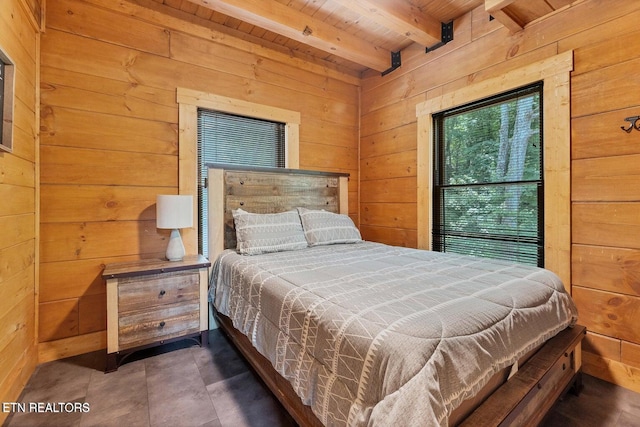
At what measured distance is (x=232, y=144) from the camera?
112 inches

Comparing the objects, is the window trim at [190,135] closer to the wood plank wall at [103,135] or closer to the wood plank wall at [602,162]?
the wood plank wall at [103,135]

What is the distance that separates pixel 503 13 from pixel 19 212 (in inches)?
133

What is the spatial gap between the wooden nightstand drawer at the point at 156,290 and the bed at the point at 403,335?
0.22 metres

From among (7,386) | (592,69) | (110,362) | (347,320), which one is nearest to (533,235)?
(592,69)

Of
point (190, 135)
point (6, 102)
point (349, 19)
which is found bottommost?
point (6, 102)

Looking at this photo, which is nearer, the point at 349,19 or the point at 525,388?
the point at 525,388

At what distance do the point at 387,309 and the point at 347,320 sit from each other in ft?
0.52

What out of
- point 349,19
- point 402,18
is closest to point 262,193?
point 349,19

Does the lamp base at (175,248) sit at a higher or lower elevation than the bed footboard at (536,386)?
higher

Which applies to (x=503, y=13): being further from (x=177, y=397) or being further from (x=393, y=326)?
(x=177, y=397)

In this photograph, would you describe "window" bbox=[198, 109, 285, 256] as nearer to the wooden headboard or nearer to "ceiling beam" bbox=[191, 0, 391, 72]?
the wooden headboard

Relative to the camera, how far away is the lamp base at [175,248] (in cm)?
225

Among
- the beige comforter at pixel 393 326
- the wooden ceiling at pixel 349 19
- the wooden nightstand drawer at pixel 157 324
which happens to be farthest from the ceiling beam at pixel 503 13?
the wooden nightstand drawer at pixel 157 324

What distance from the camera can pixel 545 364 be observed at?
4.25 ft
